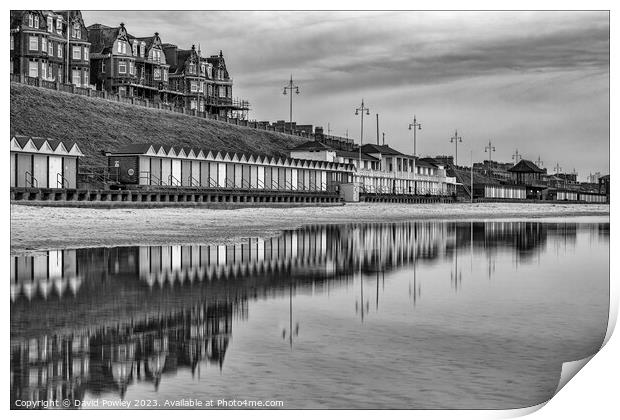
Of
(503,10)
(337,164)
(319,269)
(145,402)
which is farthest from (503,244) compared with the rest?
(337,164)

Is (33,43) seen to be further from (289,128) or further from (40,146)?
(289,128)

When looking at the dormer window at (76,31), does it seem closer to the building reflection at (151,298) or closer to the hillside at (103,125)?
the hillside at (103,125)

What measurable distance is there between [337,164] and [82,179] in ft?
125

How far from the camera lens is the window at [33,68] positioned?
3214 inches

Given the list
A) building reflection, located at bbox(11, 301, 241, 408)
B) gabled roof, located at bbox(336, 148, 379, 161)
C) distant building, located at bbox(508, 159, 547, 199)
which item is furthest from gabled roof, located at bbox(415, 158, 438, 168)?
building reflection, located at bbox(11, 301, 241, 408)

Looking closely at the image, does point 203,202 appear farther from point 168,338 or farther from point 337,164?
point 168,338

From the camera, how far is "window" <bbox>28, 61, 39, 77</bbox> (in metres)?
81.6

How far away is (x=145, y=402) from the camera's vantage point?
6285 millimetres

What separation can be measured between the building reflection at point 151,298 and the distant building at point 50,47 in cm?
6463

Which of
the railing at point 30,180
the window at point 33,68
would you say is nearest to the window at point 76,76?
the window at point 33,68

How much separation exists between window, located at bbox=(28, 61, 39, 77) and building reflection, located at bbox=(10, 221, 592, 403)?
66.0 m

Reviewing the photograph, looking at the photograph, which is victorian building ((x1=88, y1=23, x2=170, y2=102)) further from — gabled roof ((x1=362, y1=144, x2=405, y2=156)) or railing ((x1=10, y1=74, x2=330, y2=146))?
gabled roof ((x1=362, y1=144, x2=405, y2=156))

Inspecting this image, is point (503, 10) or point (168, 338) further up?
point (503, 10)

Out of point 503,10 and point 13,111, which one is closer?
point 503,10
